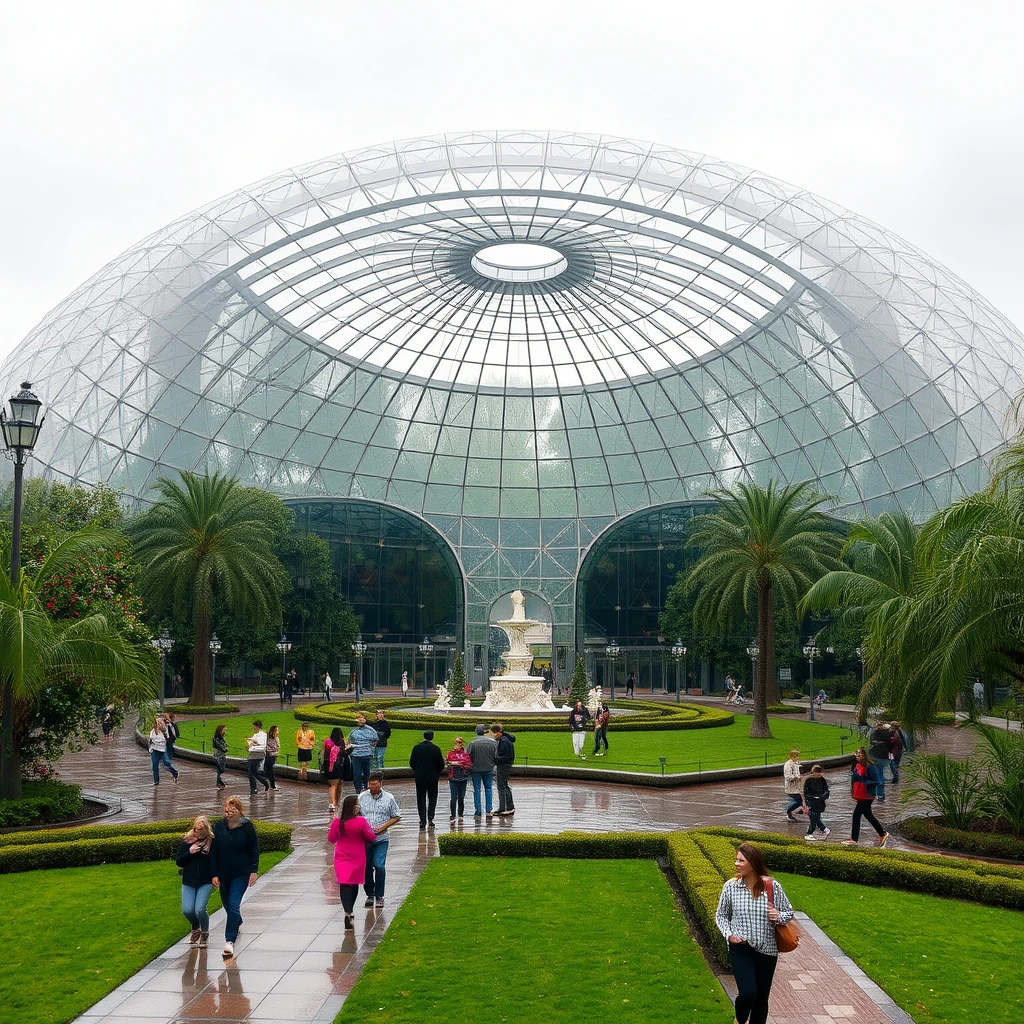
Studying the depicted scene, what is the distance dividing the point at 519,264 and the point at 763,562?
26.0m

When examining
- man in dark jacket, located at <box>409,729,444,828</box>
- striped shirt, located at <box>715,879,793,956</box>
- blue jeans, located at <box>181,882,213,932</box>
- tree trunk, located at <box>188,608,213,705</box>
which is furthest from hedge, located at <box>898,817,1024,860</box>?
tree trunk, located at <box>188,608,213,705</box>

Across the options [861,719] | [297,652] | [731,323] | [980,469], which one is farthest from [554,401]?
[861,719]

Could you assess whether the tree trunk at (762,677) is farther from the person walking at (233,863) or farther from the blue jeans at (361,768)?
the person walking at (233,863)

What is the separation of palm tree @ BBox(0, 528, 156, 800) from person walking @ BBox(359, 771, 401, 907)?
7.69 m

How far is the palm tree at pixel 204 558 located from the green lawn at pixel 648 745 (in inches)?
222

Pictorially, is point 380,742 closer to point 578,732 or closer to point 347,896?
point 578,732

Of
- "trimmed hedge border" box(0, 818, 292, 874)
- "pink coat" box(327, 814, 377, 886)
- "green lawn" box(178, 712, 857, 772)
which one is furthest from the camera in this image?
"green lawn" box(178, 712, 857, 772)

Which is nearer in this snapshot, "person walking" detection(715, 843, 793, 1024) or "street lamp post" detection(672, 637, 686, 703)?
"person walking" detection(715, 843, 793, 1024)

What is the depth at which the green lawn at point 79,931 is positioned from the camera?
882 cm

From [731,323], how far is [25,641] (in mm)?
48934

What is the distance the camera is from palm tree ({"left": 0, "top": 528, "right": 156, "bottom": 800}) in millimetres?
16547

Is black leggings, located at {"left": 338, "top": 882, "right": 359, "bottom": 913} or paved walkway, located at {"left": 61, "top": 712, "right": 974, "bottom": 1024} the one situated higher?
black leggings, located at {"left": 338, "top": 882, "right": 359, "bottom": 913}

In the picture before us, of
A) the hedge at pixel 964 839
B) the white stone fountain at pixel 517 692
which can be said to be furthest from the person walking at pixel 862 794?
the white stone fountain at pixel 517 692

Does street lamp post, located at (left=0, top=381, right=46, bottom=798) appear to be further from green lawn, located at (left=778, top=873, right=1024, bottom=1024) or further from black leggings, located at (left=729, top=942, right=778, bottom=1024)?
green lawn, located at (left=778, top=873, right=1024, bottom=1024)
